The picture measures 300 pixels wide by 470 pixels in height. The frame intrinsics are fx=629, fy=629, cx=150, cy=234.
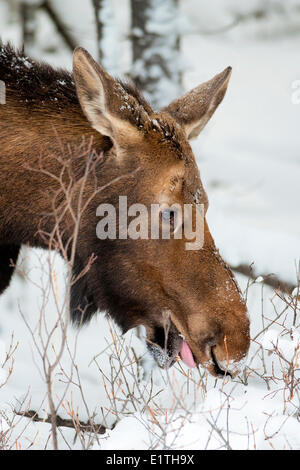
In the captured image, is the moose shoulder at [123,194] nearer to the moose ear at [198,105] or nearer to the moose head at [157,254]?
the moose head at [157,254]

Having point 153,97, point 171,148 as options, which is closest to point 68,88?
point 171,148

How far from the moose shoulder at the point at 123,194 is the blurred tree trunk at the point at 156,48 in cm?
205

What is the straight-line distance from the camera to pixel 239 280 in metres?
8.01

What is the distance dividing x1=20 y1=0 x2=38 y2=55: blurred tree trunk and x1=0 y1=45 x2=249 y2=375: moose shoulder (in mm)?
6368

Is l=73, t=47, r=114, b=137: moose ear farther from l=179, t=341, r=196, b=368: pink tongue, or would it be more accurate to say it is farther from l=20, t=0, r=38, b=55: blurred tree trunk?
l=20, t=0, r=38, b=55: blurred tree trunk

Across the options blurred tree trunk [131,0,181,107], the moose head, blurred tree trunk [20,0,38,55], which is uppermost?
blurred tree trunk [20,0,38,55]

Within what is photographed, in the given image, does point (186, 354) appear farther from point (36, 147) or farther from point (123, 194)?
point (36, 147)

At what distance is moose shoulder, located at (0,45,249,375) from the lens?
355 cm

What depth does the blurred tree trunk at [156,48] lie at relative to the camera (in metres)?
5.84

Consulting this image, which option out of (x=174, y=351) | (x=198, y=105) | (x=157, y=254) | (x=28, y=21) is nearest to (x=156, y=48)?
(x=198, y=105)

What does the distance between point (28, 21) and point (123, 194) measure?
7533 mm

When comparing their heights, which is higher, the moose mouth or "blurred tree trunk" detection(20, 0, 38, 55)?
"blurred tree trunk" detection(20, 0, 38, 55)

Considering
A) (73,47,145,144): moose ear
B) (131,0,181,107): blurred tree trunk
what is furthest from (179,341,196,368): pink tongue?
(131,0,181,107): blurred tree trunk
